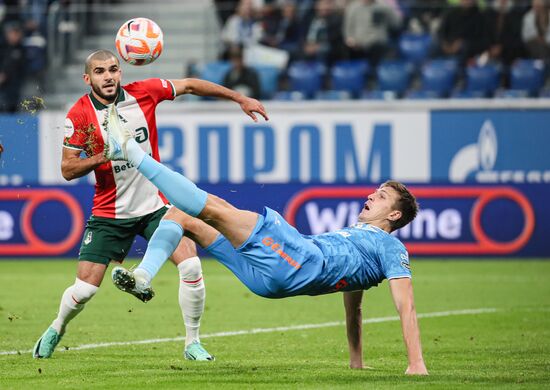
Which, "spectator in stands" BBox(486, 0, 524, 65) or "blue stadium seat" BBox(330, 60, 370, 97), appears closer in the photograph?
"spectator in stands" BBox(486, 0, 524, 65)

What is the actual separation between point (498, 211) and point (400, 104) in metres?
2.55

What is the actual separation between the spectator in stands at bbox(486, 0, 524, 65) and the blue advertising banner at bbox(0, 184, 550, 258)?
2.68m

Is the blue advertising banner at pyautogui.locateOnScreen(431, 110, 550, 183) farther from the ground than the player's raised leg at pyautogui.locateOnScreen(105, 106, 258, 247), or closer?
closer

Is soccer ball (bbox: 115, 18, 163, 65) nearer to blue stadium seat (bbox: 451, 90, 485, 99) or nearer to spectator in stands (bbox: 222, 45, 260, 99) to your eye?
spectator in stands (bbox: 222, 45, 260, 99)

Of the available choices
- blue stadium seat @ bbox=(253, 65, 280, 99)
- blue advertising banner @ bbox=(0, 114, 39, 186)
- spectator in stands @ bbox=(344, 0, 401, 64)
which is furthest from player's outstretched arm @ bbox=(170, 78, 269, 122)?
spectator in stands @ bbox=(344, 0, 401, 64)

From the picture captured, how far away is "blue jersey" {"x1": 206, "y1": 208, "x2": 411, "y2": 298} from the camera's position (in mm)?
7723

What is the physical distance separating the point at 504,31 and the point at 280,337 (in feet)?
35.6

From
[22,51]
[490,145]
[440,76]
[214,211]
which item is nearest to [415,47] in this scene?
[440,76]

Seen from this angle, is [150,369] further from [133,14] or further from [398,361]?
[133,14]

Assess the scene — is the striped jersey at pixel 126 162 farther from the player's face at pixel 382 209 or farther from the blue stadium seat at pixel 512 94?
the blue stadium seat at pixel 512 94

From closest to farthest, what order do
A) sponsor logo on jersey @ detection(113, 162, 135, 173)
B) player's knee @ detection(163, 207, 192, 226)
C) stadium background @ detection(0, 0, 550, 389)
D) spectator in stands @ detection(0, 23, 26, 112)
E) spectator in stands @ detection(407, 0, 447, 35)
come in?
player's knee @ detection(163, 207, 192, 226)
sponsor logo on jersey @ detection(113, 162, 135, 173)
stadium background @ detection(0, 0, 550, 389)
spectator in stands @ detection(407, 0, 447, 35)
spectator in stands @ detection(0, 23, 26, 112)

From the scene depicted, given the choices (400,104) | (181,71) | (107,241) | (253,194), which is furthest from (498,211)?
(107,241)

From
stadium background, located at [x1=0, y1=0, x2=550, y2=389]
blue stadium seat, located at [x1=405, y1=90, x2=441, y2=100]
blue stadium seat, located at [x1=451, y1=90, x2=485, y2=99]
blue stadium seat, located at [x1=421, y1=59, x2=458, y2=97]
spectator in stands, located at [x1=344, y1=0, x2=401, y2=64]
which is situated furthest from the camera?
spectator in stands, located at [x1=344, y1=0, x2=401, y2=64]

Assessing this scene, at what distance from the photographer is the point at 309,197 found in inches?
747
